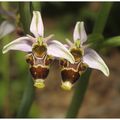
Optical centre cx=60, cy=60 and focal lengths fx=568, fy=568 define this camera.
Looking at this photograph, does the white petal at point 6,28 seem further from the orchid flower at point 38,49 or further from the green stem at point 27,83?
the orchid flower at point 38,49

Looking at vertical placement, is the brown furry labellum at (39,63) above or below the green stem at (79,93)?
above

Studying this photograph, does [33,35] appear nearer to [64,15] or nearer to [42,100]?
[42,100]

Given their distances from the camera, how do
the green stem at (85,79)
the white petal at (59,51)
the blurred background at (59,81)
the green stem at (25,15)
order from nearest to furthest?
the white petal at (59,51)
the green stem at (25,15)
the green stem at (85,79)
the blurred background at (59,81)

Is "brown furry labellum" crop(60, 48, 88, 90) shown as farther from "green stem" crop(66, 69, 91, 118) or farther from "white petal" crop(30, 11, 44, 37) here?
"green stem" crop(66, 69, 91, 118)

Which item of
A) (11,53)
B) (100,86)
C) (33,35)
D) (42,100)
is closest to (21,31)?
(33,35)

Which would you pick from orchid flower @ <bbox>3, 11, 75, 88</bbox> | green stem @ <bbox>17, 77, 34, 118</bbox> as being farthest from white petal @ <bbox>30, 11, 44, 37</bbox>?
green stem @ <bbox>17, 77, 34, 118</bbox>

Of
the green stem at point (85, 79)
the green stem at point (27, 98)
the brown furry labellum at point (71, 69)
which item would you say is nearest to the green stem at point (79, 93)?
the green stem at point (85, 79)
